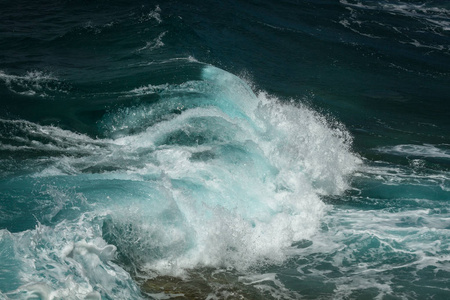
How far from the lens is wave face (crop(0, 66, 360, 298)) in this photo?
18.6ft

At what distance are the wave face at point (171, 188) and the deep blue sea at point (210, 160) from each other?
0.03 meters

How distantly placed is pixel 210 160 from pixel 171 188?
1610 mm

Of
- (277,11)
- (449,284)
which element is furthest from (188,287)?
(277,11)

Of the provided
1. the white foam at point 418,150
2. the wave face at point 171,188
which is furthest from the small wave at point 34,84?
the white foam at point 418,150

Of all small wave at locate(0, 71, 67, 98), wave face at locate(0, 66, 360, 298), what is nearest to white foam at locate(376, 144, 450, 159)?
wave face at locate(0, 66, 360, 298)

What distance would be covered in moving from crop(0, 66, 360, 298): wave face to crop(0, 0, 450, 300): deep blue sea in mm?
27

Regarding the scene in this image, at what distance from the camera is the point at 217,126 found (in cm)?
1012

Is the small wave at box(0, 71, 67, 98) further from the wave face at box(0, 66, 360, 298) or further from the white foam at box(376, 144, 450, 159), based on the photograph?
the white foam at box(376, 144, 450, 159)

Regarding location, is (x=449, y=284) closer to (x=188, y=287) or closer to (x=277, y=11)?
(x=188, y=287)

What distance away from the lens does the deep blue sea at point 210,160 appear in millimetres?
6223

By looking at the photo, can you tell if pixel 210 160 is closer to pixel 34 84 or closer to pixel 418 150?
pixel 34 84

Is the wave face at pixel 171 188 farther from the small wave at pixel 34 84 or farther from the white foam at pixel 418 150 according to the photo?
the small wave at pixel 34 84

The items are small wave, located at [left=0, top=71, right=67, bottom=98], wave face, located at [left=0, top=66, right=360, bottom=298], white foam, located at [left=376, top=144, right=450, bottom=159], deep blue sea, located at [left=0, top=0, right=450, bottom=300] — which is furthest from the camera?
white foam, located at [left=376, top=144, right=450, bottom=159]

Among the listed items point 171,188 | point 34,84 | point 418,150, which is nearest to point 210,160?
point 171,188
